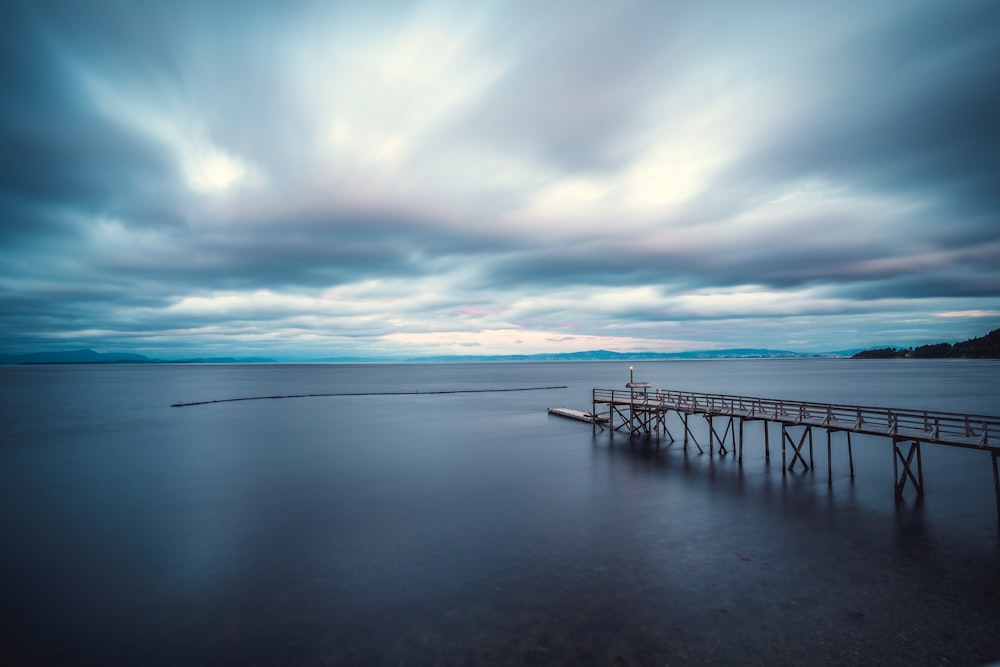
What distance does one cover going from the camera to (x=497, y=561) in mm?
17156

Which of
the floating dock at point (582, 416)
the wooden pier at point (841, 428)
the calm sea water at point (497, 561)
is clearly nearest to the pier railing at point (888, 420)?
the wooden pier at point (841, 428)

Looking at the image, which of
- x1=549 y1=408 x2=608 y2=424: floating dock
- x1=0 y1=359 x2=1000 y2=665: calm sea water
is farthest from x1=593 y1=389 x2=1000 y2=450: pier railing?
x1=549 y1=408 x2=608 y2=424: floating dock

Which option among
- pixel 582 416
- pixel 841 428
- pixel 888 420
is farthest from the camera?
pixel 582 416

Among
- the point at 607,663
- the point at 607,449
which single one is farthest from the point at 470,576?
the point at 607,449

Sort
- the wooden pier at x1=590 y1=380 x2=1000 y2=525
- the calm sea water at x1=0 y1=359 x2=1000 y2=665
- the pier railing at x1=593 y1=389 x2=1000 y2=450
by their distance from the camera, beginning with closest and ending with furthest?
the calm sea water at x1=0 y1=359 x2=1000 y2=665
the pier railing at x1=593 y1=389 x2=1000 y2=450
the wooden pier at x1=590 y1=380 x2=1000 y2=525

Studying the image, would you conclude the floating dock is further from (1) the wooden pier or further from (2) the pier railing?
(2) the pier railing

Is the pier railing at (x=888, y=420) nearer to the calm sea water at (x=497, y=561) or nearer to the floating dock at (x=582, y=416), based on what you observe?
the calm sea water at (x=497, y=561)

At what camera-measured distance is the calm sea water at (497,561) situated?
1212cm

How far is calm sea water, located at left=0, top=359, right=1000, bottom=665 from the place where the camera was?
477 inches

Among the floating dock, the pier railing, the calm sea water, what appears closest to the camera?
the calm sea water

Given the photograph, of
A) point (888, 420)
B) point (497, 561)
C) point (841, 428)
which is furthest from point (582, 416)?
point (497, 561)

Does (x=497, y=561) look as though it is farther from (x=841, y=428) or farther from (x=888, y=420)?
(x=888, y=420)

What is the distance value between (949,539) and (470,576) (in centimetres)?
1666

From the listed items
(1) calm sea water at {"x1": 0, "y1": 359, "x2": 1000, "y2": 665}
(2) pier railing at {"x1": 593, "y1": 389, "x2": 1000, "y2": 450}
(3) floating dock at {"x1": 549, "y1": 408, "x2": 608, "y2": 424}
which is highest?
(2) pier railing at {"x1": 593, "y1": 389, "x2": 1000, "y2": 450}
